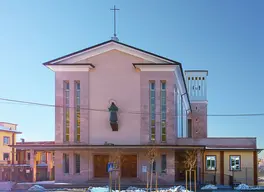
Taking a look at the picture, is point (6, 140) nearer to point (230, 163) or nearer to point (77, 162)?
point (77, 162)

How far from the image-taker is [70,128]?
143 feet

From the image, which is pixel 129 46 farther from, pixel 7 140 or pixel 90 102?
pixel 7 140

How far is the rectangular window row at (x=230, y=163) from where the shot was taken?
45.2 m

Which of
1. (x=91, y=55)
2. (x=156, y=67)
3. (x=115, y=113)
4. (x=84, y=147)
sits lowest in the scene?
(x=84, y=147)

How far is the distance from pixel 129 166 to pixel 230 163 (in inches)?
391

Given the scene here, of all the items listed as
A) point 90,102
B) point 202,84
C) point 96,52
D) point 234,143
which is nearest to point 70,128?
point 90,102

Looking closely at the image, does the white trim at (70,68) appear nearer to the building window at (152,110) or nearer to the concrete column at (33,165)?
the building window at (152,110)

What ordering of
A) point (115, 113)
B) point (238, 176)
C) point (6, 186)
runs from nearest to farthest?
point (6, 186), point (115, 113), point (238, 176)

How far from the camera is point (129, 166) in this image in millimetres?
43094

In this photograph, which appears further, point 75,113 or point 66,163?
point 75,113

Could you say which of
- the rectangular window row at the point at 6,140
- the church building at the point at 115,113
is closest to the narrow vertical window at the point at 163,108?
the church building at the point at 115,113

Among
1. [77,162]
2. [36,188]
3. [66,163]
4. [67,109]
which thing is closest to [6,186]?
[36,188]

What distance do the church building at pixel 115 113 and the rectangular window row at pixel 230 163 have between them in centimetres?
105

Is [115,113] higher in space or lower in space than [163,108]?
lower
